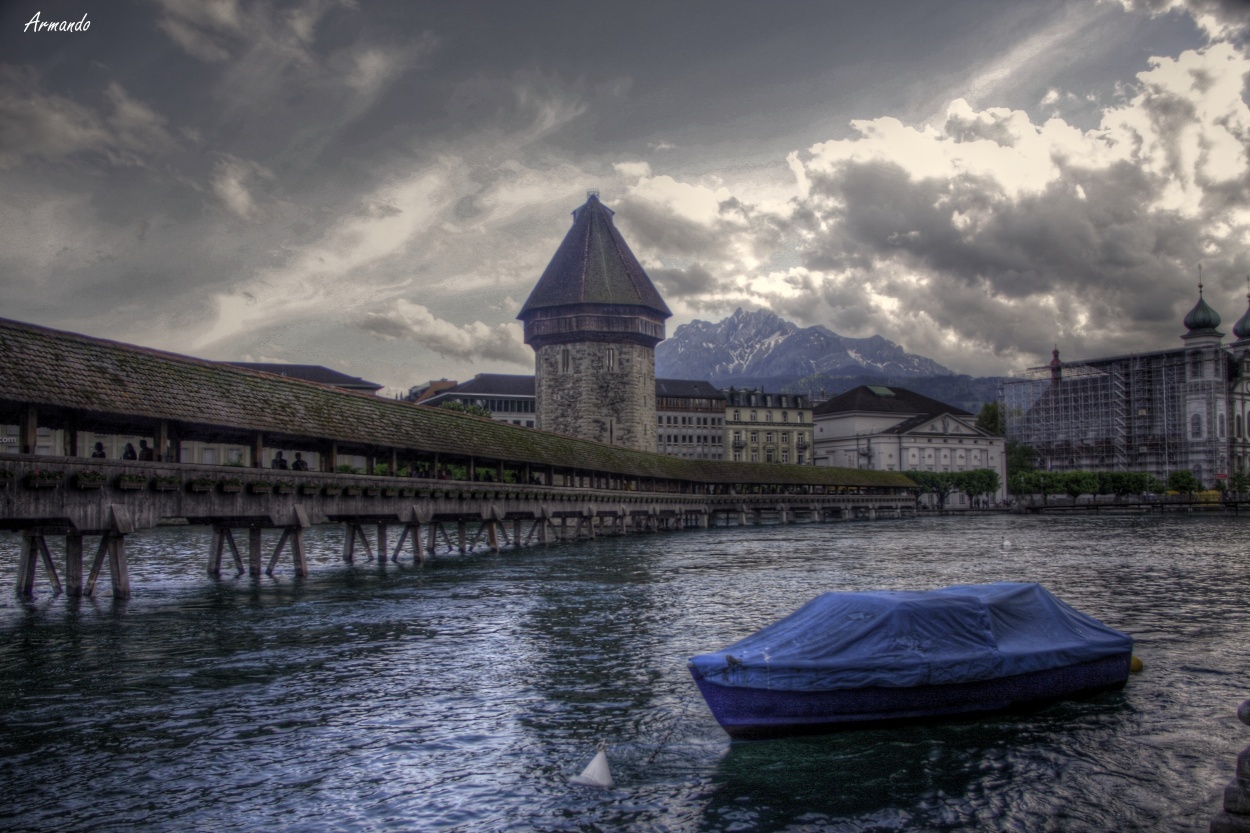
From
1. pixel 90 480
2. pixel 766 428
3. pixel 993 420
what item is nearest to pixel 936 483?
A: pixel 766 428

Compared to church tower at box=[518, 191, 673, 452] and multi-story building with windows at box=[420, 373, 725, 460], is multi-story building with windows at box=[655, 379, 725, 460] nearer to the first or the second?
multi-story building with windows at box=[420, 373, 725, 460]

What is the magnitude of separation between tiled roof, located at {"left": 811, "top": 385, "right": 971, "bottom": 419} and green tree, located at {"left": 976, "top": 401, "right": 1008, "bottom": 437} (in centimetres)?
659

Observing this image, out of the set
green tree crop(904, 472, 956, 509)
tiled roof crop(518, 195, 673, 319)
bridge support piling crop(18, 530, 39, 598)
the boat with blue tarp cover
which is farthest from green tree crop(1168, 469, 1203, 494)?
bridge support piling crop(18, 530, 39, 598)

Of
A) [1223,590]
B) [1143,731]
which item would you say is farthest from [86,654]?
[1223,590]

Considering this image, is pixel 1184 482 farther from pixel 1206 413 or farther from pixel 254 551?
pixel 254 551

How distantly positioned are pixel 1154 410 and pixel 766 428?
50.2 m

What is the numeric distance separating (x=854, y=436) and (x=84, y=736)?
132m

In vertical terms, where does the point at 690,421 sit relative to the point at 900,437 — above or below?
above

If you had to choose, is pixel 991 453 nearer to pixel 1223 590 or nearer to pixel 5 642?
pixel 1223 590

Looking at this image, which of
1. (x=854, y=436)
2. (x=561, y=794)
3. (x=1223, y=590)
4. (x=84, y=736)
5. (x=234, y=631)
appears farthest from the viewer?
(x=854, y=436)

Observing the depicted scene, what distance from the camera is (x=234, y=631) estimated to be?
2030cm

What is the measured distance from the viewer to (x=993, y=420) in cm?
16462

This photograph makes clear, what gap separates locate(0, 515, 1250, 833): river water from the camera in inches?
389

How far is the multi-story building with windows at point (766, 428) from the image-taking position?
438 ft
